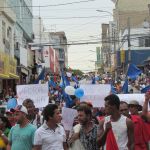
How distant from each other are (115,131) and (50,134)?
0.87 metres

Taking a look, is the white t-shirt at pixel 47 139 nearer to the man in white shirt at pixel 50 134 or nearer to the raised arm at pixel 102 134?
the man in white shirt at pixel 50 134

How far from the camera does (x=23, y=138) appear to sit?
7.17m

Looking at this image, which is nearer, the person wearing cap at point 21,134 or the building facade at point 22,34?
the person wearing cap at point 21,134

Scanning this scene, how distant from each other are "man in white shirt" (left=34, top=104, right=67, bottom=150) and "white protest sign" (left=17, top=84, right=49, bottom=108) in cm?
487

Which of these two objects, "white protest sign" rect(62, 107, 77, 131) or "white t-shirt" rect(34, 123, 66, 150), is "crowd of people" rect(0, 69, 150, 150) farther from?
"white protest sign" rect(62, 107, 77, 131)

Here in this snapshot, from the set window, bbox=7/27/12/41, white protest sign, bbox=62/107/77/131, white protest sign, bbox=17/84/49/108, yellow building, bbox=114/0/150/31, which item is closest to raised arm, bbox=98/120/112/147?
white protest sign, bbox=62/107/77/131

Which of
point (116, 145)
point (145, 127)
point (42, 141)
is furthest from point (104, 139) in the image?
point (145, 127)

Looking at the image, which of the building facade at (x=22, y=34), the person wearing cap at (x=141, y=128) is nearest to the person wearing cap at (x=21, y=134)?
the person wearing cap at (x=141, y=128)

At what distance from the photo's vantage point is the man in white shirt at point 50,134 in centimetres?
667

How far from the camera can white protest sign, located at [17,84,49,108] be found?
38.5 ft

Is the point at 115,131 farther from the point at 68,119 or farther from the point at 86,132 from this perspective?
the point at 68,119

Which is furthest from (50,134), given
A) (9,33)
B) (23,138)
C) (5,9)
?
(9,33)

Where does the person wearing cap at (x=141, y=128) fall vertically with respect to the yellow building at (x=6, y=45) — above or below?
below

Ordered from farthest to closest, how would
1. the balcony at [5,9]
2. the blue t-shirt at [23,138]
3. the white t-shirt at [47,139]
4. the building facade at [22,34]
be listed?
the building facade at [22,34] → the balcony at [5,9] → the blue t-shirt at [23,138] → the white t-shirt at [47,139]
